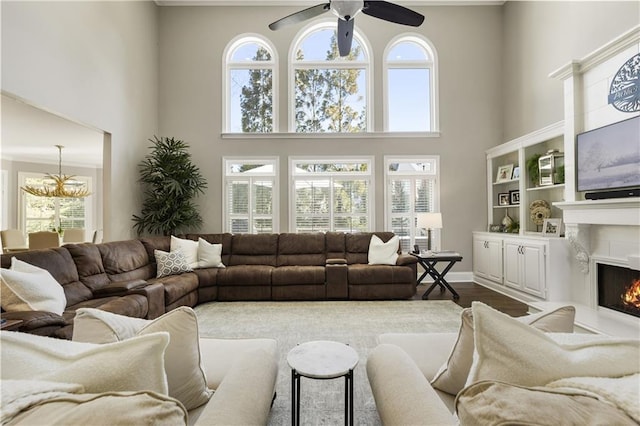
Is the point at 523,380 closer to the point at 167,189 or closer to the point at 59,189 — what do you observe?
the point at 167,189

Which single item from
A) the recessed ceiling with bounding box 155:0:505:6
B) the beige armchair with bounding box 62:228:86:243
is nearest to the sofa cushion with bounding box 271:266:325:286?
the beige armchair with bounding box 62:228:86:243

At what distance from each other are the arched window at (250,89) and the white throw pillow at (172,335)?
5460mm

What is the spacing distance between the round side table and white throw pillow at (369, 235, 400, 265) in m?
3.33

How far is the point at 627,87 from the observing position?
3.13 meters

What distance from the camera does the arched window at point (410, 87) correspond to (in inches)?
243

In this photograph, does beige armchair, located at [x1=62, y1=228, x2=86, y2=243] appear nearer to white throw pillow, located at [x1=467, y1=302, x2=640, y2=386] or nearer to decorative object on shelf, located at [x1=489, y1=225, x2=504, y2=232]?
white throw pillow, located at [x1=467, y1=302, x2=640, y2=386]

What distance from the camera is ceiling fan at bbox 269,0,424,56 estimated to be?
2869 millimetres

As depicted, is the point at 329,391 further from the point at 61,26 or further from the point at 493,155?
the point at 493,155

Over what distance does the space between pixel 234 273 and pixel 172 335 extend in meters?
3.80

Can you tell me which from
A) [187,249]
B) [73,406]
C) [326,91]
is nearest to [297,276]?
[187,249]

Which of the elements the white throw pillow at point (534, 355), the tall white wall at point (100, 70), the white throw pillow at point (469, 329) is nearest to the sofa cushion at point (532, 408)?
the white throw pillow at point (534, 355)

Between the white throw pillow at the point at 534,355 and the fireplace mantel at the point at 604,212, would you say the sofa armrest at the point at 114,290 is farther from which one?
the fireplace mantel at the point at 604,212

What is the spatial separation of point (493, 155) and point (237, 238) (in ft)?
15.6

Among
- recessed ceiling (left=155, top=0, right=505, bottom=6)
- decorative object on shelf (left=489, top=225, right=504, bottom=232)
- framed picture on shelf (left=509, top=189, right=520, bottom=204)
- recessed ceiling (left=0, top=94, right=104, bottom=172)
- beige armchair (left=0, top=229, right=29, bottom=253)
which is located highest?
recessed ceiling (left=155, top=0, right=505, bottom=6)
